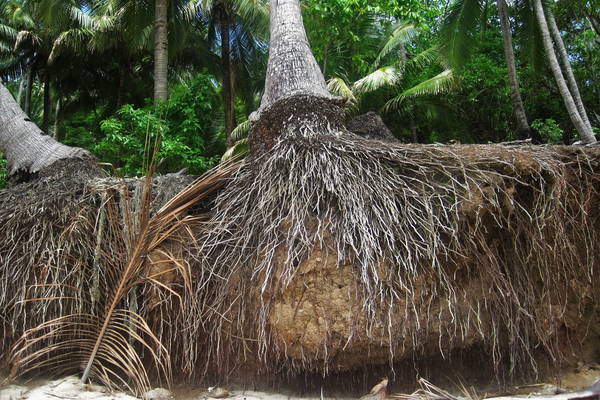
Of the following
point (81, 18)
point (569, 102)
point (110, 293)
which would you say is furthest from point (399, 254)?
point (81, 18)

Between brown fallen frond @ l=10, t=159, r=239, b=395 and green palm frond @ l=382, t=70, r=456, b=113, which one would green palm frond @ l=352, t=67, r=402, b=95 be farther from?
brown fallen frond @ l=10, t=159, r=239, b=395

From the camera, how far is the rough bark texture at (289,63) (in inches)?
183

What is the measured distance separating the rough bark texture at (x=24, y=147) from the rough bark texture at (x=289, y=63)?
2855 mm

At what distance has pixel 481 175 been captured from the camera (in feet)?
12.2

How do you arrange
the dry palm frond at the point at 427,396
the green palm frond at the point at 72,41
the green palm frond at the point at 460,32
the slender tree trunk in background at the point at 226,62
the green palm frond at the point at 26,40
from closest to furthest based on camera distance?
the dry palm frond at the point at 427,396 → the green palm frond at the point at 460,32 → the slender tree trunk in background at the point at 226,62 → the green palm frond at the point at 72,41 → the green palm frond at the point at 26,40

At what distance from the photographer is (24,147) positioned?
571 cm

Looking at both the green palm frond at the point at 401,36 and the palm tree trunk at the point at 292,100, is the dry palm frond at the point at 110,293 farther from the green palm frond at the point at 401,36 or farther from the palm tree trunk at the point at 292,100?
the green palm frond at the point at 401,36

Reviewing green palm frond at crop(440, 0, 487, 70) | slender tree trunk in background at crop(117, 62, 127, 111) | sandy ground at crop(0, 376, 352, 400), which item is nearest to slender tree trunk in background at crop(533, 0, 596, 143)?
green palm frond at crop(440, 0, 487, 70)

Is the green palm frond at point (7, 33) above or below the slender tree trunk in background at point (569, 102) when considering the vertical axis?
above

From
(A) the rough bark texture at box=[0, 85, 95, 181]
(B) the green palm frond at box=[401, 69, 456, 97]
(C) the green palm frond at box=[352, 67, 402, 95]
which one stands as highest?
(C) the green palm frond at box=[352, 67, 402, 95]

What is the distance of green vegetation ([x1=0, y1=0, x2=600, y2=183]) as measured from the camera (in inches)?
304

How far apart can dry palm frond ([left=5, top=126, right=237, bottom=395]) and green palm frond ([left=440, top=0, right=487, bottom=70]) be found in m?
7.37

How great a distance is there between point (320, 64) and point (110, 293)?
10.8m

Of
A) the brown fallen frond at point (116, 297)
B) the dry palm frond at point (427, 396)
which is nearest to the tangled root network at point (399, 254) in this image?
the dry palm frond at point (427, 396)
